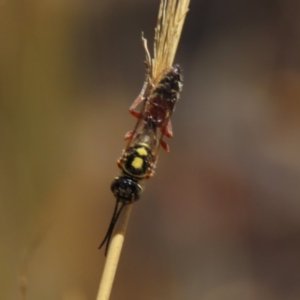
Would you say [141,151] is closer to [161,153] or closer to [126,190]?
[126,190]

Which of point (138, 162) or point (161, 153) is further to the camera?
point (161, 153)

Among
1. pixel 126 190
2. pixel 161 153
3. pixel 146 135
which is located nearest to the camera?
pixel 126 190

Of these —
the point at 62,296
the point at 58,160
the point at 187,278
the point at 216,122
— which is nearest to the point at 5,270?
the point at 62,296

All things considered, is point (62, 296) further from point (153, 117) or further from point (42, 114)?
point (153, 117)

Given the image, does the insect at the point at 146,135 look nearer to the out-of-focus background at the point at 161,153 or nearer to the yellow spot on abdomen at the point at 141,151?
the yellow spot on abdomen at the point at 141,151

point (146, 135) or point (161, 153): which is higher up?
point (161, 153)

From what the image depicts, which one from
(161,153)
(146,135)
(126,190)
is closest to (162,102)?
(146,135)

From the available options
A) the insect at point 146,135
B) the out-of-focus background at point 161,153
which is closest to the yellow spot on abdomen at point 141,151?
the insect at point 146,135

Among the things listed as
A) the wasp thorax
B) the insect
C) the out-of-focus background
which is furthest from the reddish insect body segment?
the out-of-focus background
